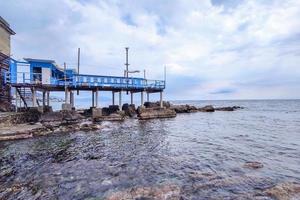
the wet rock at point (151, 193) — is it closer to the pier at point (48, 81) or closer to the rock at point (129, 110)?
the pier at point (48, 81)

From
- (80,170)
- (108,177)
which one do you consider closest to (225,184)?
(108,177)

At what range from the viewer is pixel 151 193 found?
8.98m

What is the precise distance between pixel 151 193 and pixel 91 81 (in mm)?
29754

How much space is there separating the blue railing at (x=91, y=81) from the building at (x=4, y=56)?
8.97ft

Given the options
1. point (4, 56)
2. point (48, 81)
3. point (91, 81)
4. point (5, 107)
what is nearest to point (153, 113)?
point (91, 81)

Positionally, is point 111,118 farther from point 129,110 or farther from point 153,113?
point 153,113

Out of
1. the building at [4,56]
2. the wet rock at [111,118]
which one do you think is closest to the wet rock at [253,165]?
the wet rock at [111,118]

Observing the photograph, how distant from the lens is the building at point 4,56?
111ft

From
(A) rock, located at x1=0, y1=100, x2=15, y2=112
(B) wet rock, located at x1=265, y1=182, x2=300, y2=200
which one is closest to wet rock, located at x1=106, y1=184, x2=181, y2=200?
(B) wet rock, located at x1=265, y1=182, x2=300, y2=200

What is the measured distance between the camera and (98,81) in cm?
3744

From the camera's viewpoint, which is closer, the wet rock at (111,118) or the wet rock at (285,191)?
the wet rock at (285,191)

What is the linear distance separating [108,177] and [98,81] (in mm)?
27913

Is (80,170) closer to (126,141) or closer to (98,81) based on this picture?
(126,141)

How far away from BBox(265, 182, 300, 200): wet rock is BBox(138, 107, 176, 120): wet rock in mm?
29658
